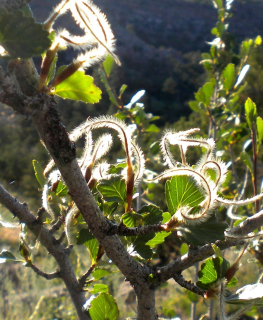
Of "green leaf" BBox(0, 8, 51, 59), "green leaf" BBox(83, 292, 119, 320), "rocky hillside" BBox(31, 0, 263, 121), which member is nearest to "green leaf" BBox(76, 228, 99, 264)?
"green leaf" BBox(83, 292, 119, 320)

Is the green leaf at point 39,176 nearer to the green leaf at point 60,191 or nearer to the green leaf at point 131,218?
the green leaf at point 60,191

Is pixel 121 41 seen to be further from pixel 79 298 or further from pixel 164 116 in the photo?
pixel 79 298

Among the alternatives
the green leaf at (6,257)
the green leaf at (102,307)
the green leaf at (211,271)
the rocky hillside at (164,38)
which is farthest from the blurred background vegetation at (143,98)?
the green leaf at (211,271)

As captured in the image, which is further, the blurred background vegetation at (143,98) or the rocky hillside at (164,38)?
the rocky hillside at (164,38)

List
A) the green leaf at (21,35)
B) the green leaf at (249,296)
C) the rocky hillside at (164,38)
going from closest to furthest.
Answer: the green leaf at (21,35), the green leaf at (249,296), the rocky hillside at (164,38)

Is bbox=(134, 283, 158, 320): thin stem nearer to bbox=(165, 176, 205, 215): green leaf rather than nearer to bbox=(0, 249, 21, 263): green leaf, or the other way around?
bbox=(165, 176, 205, 215): green leaf

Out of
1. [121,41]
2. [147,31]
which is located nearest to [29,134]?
[121,41]
